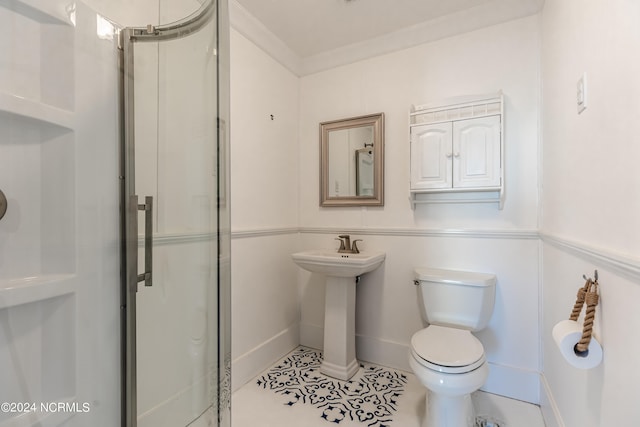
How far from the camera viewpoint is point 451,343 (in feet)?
4.56

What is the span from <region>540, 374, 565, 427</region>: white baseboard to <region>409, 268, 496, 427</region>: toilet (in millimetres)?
339

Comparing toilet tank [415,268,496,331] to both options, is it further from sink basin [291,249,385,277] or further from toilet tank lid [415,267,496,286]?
sink basin [291,249,385,277]

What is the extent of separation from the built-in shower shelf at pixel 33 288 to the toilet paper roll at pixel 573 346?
1.51m

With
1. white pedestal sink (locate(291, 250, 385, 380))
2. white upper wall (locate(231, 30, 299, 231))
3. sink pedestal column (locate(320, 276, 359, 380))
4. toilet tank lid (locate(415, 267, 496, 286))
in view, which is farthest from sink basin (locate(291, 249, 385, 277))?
white upper wall (locate(231, 30, 299, 231))

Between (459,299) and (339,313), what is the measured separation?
2.48 ft

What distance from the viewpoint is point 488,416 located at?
5.03 ft

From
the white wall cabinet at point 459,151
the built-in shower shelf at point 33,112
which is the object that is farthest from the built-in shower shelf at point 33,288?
the white wall cabinet at point 459,151

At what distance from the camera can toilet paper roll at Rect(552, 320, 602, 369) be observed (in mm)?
829

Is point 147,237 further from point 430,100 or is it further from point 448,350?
point 430,100

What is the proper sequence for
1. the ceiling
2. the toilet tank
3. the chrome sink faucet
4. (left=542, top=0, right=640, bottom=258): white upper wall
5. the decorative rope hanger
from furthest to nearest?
the chrome sink faucet < the ceiling < the toilet tank < the decorative rope hanger < (left=542, top=0, right=640, bottom=258): white upper wall

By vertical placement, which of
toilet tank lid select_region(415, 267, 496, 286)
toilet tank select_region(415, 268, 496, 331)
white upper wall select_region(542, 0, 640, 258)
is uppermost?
white upper wall select_region(542, 0, 640, 258)

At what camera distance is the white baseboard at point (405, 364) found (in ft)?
5.48

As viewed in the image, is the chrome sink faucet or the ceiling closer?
the ceiling

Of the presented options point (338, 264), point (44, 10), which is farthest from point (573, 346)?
point (44, 10)
